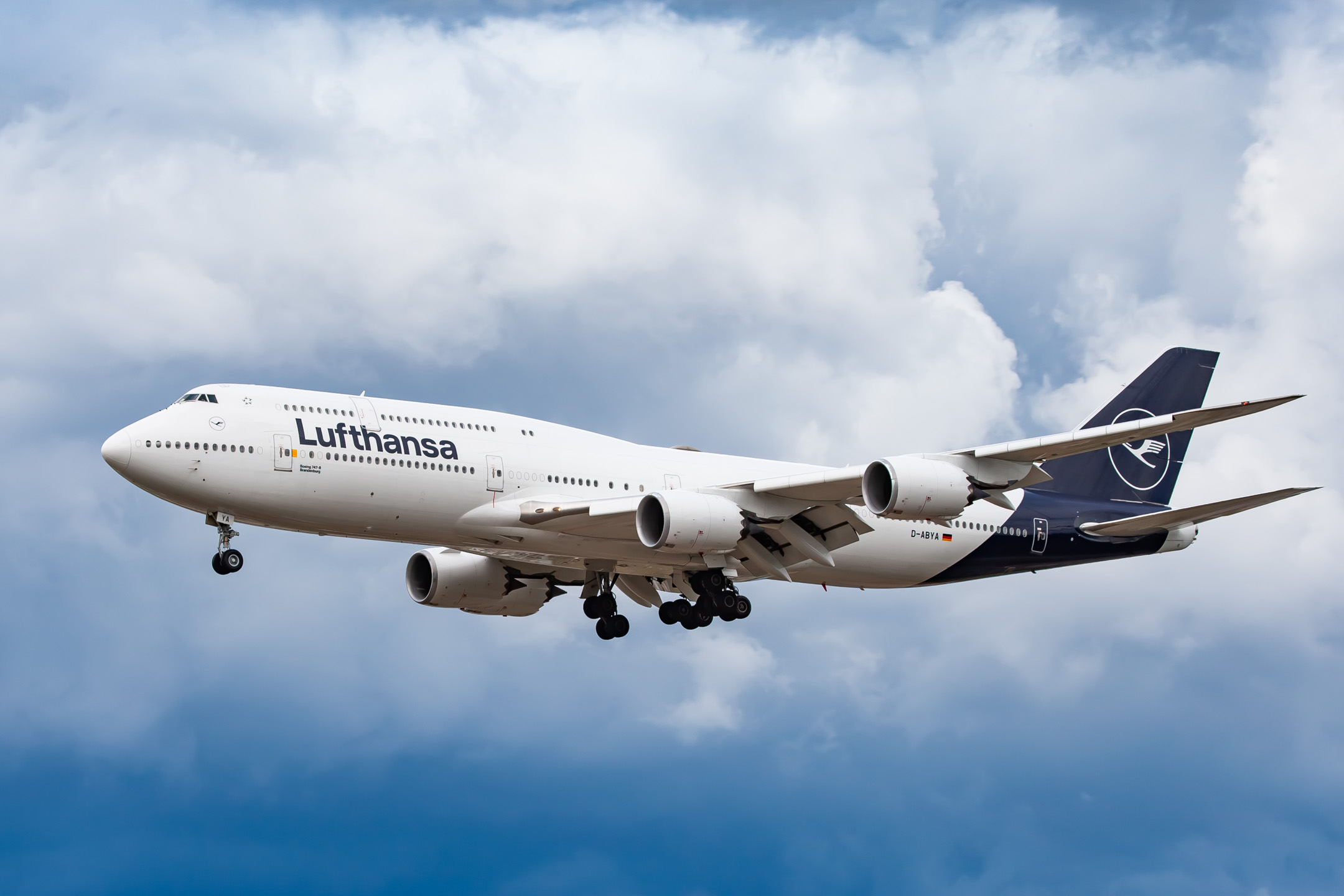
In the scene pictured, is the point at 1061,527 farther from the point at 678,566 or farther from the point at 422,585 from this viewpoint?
the point at 422,585

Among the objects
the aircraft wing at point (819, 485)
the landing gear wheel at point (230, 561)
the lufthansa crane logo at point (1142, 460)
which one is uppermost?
the lufthansa crane logo at point (1142, 460)

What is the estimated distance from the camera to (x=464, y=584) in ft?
130

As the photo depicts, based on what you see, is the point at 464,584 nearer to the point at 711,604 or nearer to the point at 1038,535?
the point at 711,604

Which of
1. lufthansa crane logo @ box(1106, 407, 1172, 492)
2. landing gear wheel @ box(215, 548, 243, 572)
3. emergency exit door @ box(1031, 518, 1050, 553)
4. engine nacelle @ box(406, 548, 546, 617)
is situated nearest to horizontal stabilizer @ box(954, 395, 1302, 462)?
emergency exit door @ box(1031, 518, 1050, 553)

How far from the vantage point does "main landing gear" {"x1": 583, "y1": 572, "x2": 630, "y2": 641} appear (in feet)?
129

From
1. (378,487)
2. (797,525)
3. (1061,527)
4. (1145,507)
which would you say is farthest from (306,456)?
(1145,507)

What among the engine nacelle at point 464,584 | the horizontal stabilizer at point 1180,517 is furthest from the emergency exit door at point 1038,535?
the engine nacelle at point 464,584

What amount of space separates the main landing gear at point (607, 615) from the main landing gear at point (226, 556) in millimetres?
11028

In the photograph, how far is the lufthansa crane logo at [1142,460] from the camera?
138 ft

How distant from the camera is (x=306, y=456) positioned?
102 feet

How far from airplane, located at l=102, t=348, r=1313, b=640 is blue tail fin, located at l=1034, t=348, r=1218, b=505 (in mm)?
528

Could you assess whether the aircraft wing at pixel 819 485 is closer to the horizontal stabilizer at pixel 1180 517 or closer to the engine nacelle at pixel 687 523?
the engine nacelle at pixel 687 523

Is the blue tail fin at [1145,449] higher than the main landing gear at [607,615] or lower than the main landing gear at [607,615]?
higher

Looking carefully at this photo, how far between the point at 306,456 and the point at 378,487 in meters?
1.73
